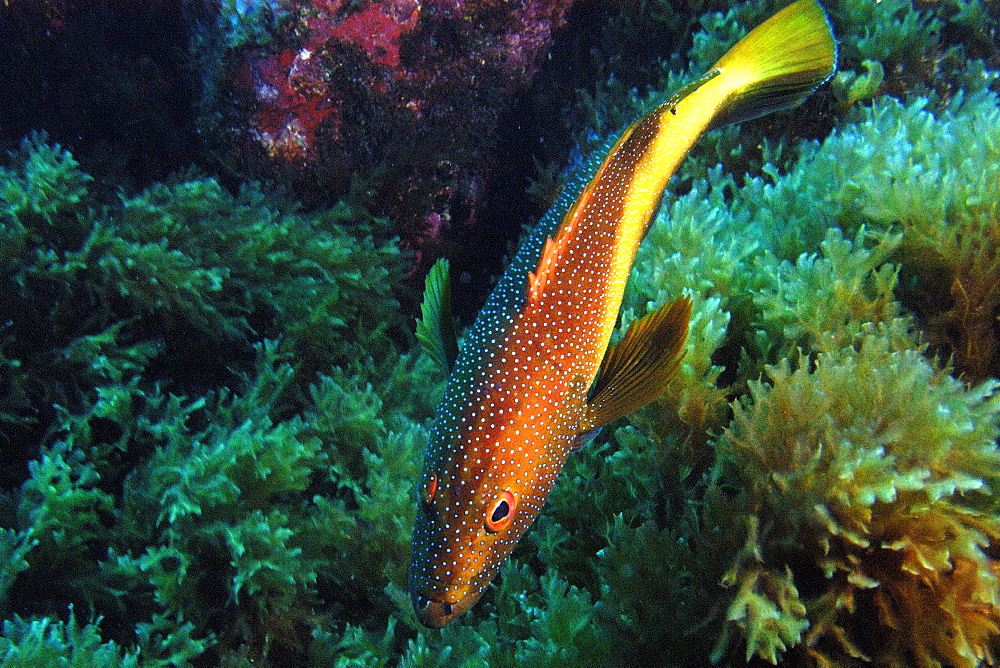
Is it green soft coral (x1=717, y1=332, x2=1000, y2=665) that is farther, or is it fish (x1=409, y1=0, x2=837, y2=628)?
fish (x1=409, y1=0, x2=837, y2=628)

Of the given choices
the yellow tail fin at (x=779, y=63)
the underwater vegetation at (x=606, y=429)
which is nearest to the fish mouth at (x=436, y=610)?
the underwater vegetation at (x=606, y=429)

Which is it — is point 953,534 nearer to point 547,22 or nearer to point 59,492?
point 59,492

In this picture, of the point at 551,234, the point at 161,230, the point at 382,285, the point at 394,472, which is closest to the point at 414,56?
the point at 382,285

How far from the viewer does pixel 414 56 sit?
14.5ft

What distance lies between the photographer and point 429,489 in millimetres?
2049

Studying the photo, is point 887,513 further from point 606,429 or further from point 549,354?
point 606,429

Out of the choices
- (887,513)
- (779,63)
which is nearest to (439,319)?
(887,513)

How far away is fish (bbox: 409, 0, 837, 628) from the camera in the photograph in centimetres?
201

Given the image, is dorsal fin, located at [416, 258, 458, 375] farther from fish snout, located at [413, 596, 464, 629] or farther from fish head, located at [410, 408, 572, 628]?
fish snout, located at [413, 596, 464, 629]

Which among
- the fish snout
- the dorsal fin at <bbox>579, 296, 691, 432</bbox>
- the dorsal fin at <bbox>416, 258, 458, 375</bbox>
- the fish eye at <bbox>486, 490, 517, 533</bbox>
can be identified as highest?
the dorsal fin at <bbox>416, 258, 458, 375</bbox>

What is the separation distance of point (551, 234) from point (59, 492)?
2.87 metres

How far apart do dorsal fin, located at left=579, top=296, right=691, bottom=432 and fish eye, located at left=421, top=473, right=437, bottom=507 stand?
0.64 m

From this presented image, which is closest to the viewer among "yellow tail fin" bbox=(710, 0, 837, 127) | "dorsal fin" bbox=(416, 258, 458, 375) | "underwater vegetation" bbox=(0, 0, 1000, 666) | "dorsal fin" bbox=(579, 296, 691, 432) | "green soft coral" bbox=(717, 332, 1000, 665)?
"green soft coral" bbox=(717, 332, 1000, 665)

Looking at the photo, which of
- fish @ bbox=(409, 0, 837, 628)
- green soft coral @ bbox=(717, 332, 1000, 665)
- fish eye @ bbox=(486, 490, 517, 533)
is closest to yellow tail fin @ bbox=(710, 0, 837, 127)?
fish @ bbox=(409, 0, 837, 628)
